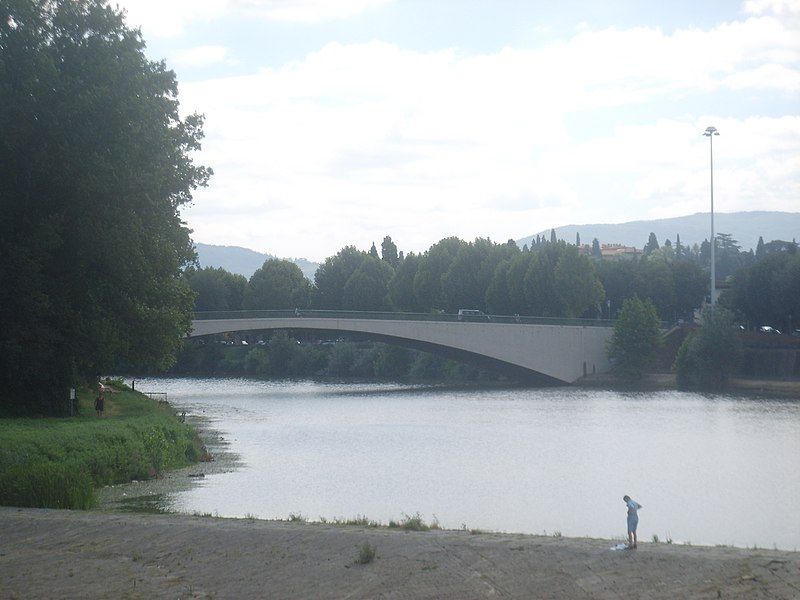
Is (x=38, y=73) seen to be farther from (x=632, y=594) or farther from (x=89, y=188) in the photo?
(x=632, y=594)

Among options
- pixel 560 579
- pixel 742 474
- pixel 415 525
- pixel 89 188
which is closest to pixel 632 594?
pixel 560 579

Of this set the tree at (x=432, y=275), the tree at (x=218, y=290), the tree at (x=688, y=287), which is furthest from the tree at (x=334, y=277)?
A: the tree at (x=688, y=287)

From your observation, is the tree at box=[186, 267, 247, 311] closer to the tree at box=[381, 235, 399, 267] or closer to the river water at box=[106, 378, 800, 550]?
the tree at box=[381, 235, 399, 267]

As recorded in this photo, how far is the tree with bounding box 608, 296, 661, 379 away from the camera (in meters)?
72.5

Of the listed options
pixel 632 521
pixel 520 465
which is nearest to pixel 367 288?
pixel 520 465

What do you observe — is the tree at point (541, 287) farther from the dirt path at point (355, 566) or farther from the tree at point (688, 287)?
the dirt path at point (355, 566)

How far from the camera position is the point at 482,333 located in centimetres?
7212

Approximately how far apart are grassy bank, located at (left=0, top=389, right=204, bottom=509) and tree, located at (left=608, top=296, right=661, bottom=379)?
142ft

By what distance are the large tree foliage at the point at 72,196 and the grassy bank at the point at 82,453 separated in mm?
2052

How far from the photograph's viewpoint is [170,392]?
66.5m

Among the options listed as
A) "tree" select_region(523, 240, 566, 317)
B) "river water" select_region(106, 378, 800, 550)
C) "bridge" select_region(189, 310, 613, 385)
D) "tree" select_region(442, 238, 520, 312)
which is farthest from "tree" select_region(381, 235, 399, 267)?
"river water" select_region(106, 378, 800, 550)

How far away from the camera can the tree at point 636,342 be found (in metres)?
72.5

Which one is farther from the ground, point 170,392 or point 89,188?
point 89,188

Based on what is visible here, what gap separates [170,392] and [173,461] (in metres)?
38.0
